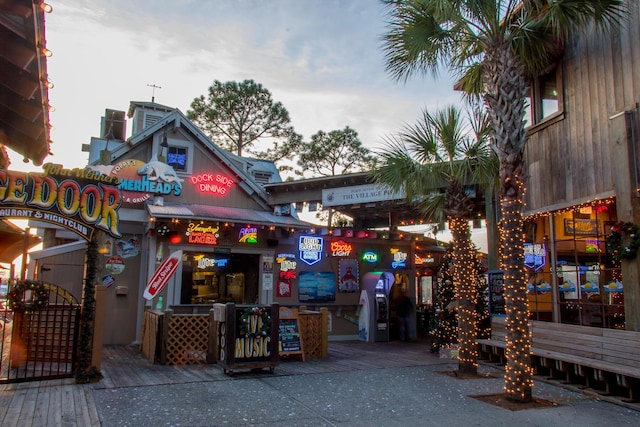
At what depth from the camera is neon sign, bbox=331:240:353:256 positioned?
15156mm

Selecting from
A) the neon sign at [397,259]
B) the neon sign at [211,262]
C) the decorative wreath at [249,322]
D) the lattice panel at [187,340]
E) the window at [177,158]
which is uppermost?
the window at [177,158]

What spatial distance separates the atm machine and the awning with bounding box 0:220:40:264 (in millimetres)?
9287

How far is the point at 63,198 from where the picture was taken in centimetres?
804

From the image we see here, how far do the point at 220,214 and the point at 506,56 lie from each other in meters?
8.41

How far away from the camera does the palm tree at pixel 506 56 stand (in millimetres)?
Answer: 7207

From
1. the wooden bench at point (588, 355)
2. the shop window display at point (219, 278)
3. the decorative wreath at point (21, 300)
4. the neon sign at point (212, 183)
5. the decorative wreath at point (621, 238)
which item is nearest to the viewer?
the wooden bench at point (588, 355)

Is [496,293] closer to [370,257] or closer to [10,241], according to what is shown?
[370,257]

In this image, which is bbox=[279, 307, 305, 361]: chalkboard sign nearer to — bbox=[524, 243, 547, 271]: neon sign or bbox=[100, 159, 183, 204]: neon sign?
bbox=[524, 243, 547, 271]: neon sign

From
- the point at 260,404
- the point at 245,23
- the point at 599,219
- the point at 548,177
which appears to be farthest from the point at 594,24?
the point at 260,404

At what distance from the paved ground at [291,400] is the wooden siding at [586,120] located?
3.67 m

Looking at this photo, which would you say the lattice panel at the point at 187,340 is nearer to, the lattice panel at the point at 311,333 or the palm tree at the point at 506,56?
the lattice panel at the point at 311,333

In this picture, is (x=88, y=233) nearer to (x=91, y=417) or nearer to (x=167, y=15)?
(x=91, y=417)

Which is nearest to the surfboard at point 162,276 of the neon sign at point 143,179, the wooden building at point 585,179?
the neon sign at point 143,179

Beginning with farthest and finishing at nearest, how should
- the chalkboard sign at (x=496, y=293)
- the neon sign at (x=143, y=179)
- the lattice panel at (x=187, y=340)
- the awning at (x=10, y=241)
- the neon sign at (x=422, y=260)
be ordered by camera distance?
the neon sign at (x=422, y=260), the neon sign at (x=143, y=179), the chalkboard sign at (x=496, y=293), the lattice panel at (x=187, y=340), the awning at (x=10, y=241)
